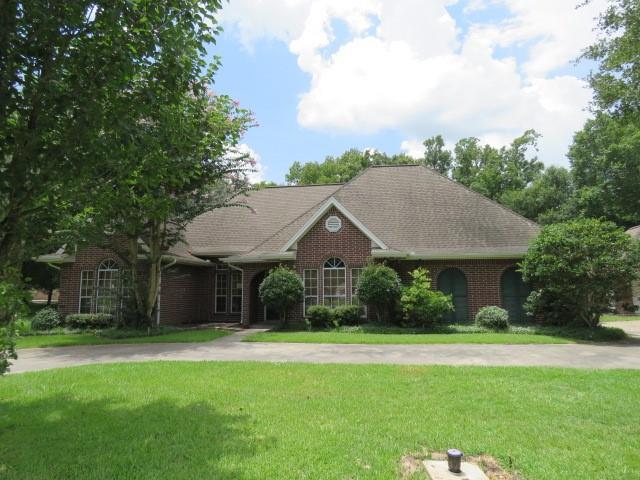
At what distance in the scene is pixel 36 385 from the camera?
795 centimetres

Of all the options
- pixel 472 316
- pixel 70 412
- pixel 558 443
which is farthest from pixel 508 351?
pixel 70 412

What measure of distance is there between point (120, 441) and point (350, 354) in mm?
6884

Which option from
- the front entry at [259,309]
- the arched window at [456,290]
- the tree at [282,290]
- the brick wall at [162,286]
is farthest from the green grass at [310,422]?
the front entry at [259,309]

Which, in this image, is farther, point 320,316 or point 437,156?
point 437,156

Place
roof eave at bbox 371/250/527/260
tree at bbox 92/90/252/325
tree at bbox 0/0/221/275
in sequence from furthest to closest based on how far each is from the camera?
roof eave at bbox 371/250/527/260 < tree at bbox 92/90/252/325 < tree at bbox 0/0/221/275

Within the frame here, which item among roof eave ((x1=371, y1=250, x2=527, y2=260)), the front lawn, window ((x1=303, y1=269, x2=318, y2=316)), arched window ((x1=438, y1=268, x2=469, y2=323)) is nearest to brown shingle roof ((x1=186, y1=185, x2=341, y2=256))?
window ((x1=303, y1=269, x2=318, y2=316))

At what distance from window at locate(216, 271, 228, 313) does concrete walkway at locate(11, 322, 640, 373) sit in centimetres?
784

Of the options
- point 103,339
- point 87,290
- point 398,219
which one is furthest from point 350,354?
point 87,290

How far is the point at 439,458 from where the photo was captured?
4.51 metres

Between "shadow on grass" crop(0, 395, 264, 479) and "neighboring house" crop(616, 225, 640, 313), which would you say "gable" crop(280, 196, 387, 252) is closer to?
"neighboring house" crop(616, 225, 640, 313)

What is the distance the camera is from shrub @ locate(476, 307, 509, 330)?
15.9 metres

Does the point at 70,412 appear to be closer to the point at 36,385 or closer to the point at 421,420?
the point at 36,385

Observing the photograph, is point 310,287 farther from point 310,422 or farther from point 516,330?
point 310,422

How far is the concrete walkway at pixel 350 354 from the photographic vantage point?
10180 mm
